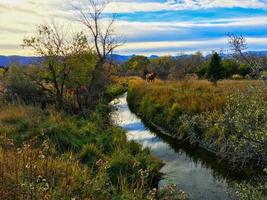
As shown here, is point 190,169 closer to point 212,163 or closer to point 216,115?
point 212,163

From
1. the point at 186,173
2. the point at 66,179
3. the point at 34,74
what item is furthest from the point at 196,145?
the point at 66,179

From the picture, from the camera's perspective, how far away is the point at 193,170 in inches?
645

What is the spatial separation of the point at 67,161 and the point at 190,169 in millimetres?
7621

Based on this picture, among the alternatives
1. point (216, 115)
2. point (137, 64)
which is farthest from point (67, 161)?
point (137, 64)

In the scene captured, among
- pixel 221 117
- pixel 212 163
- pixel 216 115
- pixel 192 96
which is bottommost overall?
pixel 212 163

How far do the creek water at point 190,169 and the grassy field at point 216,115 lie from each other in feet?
1.69

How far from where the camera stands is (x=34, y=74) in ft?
87.0

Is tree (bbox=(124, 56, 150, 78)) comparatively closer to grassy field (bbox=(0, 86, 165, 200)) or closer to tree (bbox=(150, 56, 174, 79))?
tree (bbox=(150, 56, 174, 79))

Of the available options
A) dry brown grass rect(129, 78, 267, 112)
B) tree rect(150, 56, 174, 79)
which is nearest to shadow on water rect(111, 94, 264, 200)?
dry brown grass rect(129, 78, 267, 112)

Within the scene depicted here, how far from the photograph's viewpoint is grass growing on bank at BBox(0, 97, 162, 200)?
7262 mm

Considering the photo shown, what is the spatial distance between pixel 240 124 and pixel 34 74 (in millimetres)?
21484

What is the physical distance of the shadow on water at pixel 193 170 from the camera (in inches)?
545

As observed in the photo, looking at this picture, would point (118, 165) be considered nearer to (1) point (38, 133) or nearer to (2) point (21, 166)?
(1) point (38, 133)

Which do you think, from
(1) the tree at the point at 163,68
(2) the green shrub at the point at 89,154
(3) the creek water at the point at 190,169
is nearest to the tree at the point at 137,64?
(1) the tree at the point at 163,68
